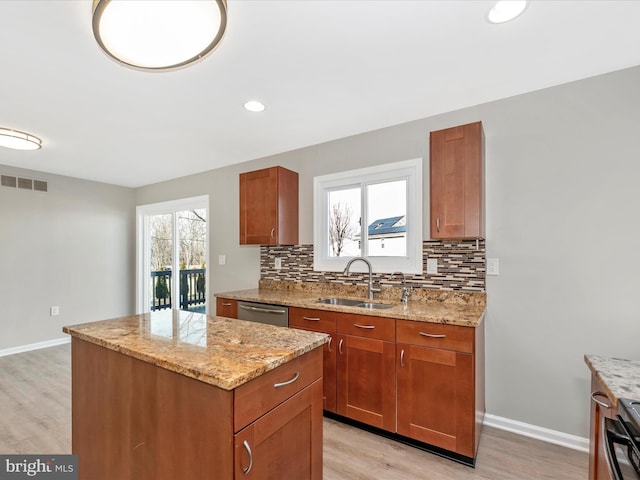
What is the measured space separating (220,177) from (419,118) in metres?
2.72

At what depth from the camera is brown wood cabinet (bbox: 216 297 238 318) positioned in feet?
9.95

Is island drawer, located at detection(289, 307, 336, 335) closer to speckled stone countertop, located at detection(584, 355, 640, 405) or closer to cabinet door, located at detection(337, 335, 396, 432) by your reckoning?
cabinet door, located at detection(337, 335, 396, 432)

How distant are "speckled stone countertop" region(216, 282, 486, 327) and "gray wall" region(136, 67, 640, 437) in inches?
8.8

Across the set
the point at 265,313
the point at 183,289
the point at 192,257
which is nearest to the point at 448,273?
the point at 265,313

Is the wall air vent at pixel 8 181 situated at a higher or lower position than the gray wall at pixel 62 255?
higher

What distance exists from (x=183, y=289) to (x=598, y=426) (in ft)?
15.9

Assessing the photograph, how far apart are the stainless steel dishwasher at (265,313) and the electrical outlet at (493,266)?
1628mm

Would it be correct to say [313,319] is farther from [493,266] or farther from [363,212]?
[493,266]

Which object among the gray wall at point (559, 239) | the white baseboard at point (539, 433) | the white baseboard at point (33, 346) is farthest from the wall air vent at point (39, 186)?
the white baseboard at point (539, 433)

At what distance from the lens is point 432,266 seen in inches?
102

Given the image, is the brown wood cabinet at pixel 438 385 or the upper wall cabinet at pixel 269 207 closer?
the brown wood cabinet at pixel 438 385

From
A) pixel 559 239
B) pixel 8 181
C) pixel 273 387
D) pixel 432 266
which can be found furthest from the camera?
pixel 8 181

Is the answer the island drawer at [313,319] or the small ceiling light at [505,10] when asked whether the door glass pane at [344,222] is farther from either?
the small ceiling light at [505,10]

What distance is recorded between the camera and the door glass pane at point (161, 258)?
5051mm
